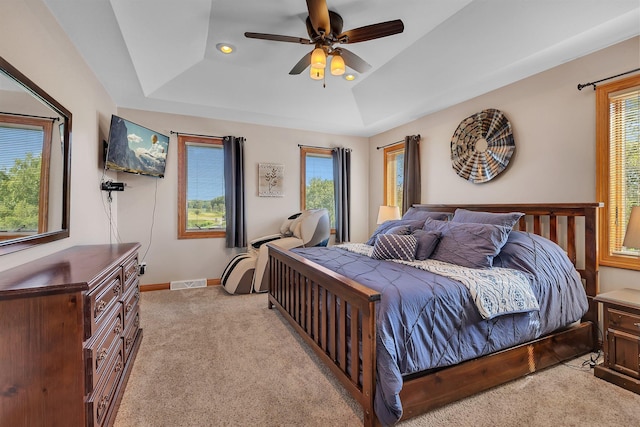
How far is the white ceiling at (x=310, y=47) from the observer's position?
2.21m

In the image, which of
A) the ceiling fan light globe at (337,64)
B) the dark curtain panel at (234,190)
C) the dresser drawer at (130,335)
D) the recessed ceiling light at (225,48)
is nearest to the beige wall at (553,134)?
the ceiling fan light globe at (337,64)

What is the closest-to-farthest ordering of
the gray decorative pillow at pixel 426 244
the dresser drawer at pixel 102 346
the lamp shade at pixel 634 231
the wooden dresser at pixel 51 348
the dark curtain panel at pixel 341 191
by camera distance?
the wooden dresser at pixel 51 348 → the dresser drawer at pixel 102 346 → the lamp shade at pixel 634 231 → the gray decorative pillow at pixel 426 244 → the dark curtain panel at pixel 341 191

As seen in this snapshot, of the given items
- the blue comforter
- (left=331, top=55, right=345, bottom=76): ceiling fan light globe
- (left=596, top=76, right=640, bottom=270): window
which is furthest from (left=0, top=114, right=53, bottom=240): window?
(left=596, top=76, right=640, bottom=270): window

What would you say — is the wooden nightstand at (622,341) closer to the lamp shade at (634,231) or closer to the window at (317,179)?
the lamp shade at (634,231)

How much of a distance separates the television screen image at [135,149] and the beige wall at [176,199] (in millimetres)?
293

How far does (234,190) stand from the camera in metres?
4.41

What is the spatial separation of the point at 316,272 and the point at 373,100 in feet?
9.47

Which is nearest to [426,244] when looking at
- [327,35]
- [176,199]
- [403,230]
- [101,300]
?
[403,230]

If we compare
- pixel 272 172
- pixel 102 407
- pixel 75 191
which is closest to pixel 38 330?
pixel 102 407

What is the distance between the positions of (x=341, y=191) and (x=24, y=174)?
13.5 feet

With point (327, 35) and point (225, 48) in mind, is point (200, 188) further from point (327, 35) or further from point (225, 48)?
point (327, 35)

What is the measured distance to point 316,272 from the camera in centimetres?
208

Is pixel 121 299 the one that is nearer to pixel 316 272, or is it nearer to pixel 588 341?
pixel 316 272

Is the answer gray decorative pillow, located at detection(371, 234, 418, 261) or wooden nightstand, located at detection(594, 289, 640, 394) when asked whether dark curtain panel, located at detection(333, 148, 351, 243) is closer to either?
gray decorative pillow, located at detection(371, 234, 418, 261)
